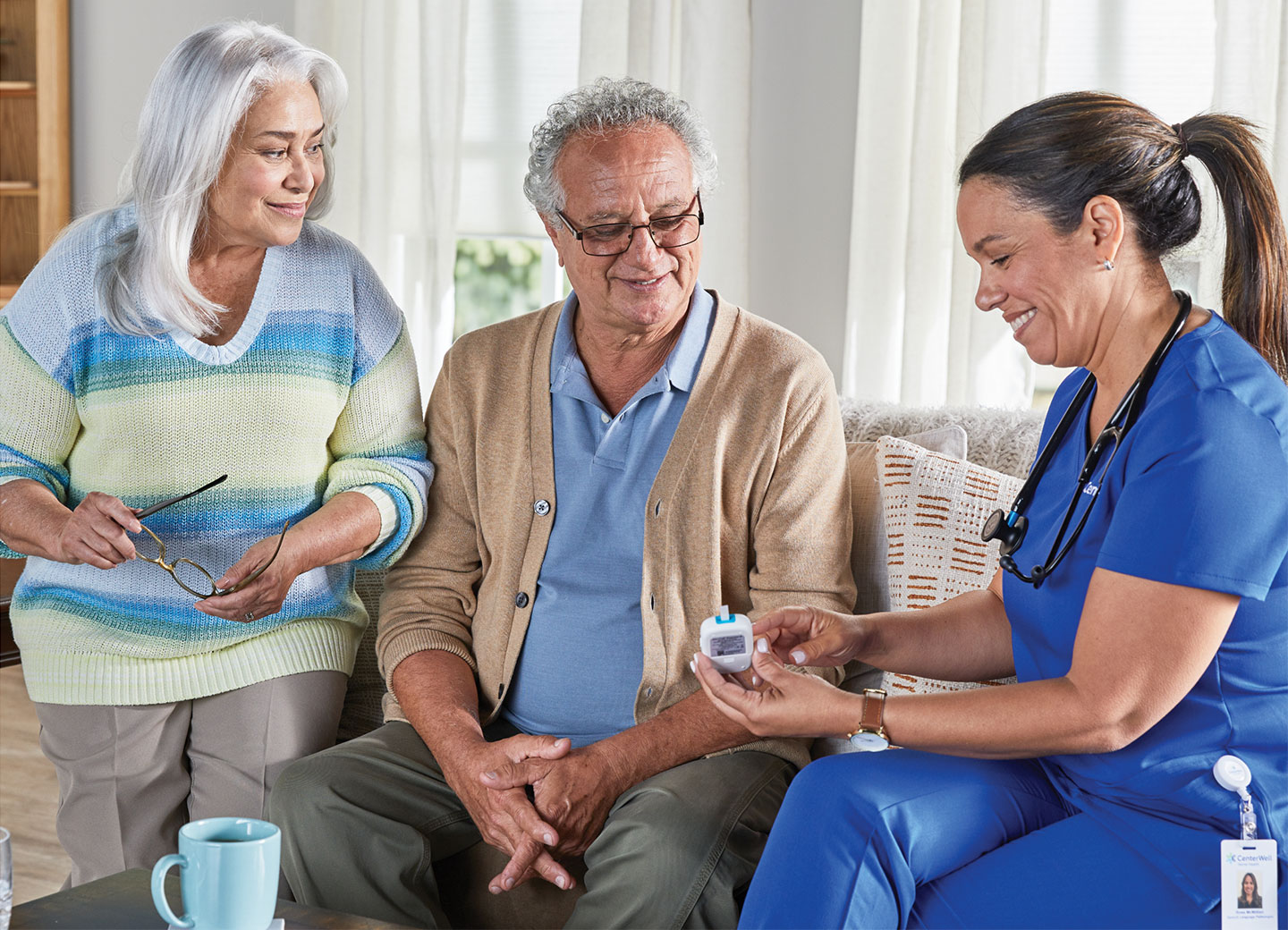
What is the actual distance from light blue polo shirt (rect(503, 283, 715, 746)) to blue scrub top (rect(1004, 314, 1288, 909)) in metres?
0.66

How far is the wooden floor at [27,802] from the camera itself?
2.59 m

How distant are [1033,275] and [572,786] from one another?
827 millimetres

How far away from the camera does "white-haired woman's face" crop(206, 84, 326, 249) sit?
68.8 inches

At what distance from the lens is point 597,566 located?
5.72 feet

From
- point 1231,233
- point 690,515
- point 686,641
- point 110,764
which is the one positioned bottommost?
point 110,764

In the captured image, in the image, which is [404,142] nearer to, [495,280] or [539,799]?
[495,280]

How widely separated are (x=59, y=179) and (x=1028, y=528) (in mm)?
3943

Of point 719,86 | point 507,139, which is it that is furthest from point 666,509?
point 507,139

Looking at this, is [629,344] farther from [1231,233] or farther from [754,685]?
[1231,233]

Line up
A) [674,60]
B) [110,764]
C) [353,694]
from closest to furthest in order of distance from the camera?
[110,764] < [353,694] < [674,60]

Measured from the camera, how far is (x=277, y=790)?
1648 mm

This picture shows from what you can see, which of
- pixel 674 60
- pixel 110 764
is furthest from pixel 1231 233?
pixel 674 60

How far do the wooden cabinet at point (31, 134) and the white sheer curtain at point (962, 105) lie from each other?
2.83m

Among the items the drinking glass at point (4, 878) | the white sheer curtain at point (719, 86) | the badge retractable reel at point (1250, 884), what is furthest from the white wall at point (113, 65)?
the badge retractable reel at point (1250, 884)
